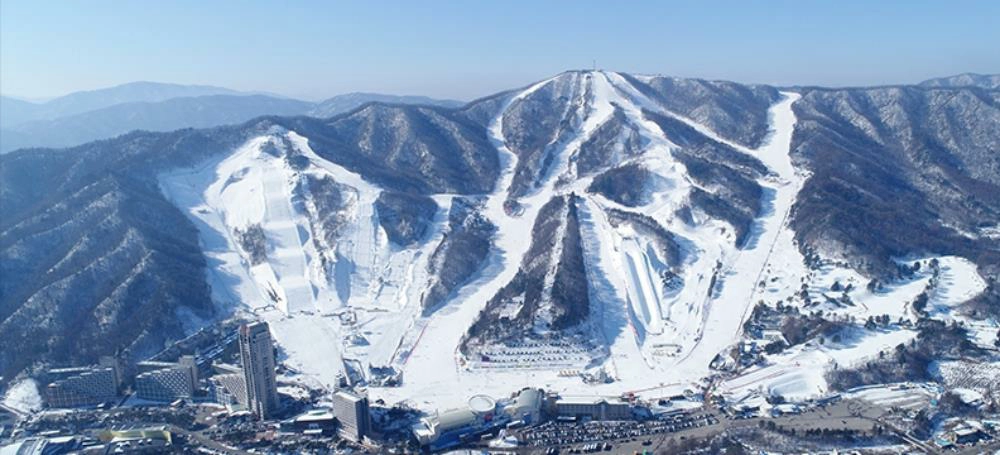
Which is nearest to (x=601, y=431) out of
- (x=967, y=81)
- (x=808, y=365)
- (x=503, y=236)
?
(x=808, y=365)

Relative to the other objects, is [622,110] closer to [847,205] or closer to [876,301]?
[847,205]

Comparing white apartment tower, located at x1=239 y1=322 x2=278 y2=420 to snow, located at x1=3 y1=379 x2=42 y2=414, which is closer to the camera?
white apartment tower, located at x1=239 y1=322 x2=278 y2=420

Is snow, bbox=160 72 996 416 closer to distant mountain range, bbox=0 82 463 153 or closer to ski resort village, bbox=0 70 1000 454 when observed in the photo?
ski resort village, bbox=0 70 1000 454

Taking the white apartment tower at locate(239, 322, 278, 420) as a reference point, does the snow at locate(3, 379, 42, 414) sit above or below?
below

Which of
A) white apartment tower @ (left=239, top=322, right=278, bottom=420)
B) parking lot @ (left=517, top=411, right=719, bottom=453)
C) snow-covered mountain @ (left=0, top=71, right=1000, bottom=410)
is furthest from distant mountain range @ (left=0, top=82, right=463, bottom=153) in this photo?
parking lot @ (left=517, top=411, right=719, bottom=453)

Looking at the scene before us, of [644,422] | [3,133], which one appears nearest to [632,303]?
[644,422]

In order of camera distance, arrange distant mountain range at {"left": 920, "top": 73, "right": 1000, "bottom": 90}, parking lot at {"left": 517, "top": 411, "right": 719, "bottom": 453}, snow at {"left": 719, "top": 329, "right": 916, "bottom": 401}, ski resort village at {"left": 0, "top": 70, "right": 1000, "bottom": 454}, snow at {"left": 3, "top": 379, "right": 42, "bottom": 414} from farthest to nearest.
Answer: distant mountain range at {"left": 920, "top": 73, "right": 1000, "bottom": 90} → snow at {"left": 3, "top": 379, "right": 42, "bottom": 414} → snow at {"left": 719, "top": 329, "right": 916, "bottom": 401} → ski resort village at {"left": 0, "top": 70, "right": 1000, "bottom": 454} → parking lot at {"left": 517, "top": 411, "right": 719, "bottom": 453}

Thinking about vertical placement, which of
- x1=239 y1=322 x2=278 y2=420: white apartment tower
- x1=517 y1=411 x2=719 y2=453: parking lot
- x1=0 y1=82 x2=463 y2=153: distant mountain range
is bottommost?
x1=517 y1=411 x2=719 y2=453: parking lot
